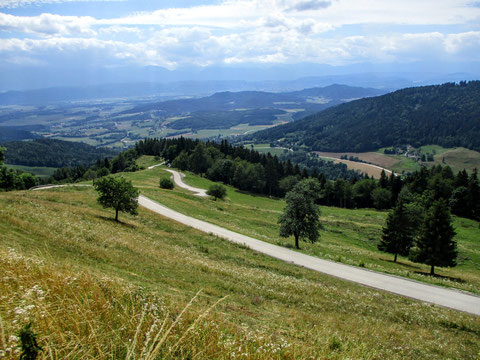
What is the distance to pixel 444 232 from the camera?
36938 millimetres

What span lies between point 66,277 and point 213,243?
2744 cm

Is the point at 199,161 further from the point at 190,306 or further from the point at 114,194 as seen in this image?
the point at 190,306

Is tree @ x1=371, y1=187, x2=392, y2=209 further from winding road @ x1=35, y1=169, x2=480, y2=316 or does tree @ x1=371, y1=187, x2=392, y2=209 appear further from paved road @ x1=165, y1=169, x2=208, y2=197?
winding road @ x1=35, y1=169, x2=480, y2=316

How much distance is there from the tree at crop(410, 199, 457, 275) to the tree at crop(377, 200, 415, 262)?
5.89 m

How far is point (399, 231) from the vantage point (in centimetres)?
4441

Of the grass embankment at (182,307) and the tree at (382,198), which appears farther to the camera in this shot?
the tree at (382,198)

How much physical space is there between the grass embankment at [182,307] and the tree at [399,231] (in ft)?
80.5

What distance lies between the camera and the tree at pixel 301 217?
37.9 metres

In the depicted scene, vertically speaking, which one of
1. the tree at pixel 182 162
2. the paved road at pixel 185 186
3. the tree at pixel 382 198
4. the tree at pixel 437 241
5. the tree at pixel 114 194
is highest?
the tree at pixel 114 194

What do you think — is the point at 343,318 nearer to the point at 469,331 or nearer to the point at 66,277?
the point at 469,331

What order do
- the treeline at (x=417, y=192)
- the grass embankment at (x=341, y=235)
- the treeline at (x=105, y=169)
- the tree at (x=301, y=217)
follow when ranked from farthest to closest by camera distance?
1. the treeline at (x=105, y=169)
2. the treeline at (x=417, y=192)
3. the grass embankment at (x=341, y=235)
4. the tree at (x=301, y=217)

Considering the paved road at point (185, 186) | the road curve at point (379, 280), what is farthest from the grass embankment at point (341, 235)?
the paved road at point (185, 186)

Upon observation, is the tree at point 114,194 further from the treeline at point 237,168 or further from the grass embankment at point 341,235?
the treeline at point 237,168

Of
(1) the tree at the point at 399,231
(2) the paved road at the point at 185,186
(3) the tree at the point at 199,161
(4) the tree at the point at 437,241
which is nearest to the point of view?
(4) the tree at the point at 437,241
